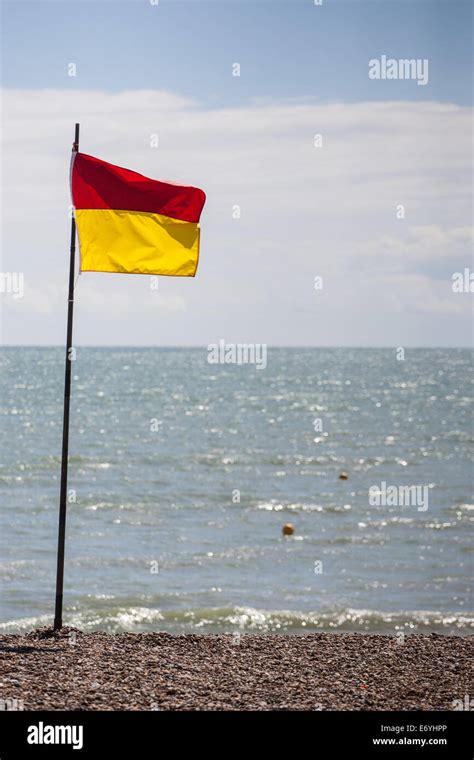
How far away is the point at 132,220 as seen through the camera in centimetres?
1152

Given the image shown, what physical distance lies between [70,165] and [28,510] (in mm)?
15764

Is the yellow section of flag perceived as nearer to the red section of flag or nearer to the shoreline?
the red section of flag

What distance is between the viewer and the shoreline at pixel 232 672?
8.95 m

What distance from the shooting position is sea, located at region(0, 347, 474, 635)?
17.3 meters

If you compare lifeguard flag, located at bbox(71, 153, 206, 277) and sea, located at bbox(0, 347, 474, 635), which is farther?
sea, located at bbox(0, 347, 474, 635)

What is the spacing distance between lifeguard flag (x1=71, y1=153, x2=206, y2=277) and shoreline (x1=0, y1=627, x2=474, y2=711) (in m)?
4.09

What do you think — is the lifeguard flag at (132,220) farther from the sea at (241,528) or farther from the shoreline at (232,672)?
the sea at (241,528)

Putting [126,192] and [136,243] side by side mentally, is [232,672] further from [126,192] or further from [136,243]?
[126,192]

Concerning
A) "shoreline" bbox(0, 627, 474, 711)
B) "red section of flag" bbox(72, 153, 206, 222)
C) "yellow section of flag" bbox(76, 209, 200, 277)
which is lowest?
"shoreline" bbox(0, 627, 474, 711)

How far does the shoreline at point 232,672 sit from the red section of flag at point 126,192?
15.7 ft

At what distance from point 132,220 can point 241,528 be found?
46.3ft

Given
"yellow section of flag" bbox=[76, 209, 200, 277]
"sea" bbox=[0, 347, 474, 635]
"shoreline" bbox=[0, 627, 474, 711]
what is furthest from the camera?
"sea" bbox=[0, 347, 474, 635]

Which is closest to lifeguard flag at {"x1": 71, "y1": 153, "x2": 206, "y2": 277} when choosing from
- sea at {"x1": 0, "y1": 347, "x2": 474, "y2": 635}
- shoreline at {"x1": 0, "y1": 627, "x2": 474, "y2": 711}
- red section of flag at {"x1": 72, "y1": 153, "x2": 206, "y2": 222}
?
red section of flag at {"x1": 72, "y1": 153, "x2": 206, "y2": 222}

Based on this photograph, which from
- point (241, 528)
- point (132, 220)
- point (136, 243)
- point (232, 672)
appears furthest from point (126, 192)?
point (241, 528)
